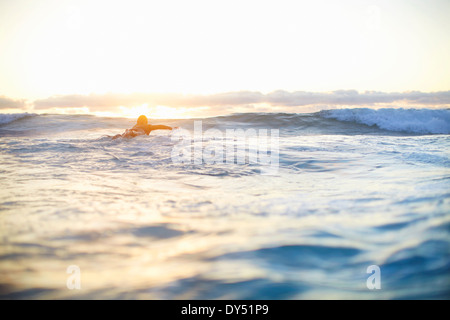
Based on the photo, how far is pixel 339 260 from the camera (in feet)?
6.44

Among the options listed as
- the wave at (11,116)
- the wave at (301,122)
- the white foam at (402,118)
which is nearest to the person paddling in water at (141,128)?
the wave at (301,122)

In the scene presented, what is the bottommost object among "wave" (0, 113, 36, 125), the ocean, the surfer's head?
the ocean

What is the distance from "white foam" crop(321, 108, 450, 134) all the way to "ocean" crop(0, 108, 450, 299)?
11.7 metres

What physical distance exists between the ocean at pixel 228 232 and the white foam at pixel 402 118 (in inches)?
460

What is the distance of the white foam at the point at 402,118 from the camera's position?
1501cm

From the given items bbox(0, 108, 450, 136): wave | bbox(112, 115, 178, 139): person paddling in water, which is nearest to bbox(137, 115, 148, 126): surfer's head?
bbox(112, 115, 178, 139): person paddling in water

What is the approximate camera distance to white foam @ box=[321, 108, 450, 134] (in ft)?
49.2

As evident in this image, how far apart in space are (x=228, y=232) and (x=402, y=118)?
55.8 ft

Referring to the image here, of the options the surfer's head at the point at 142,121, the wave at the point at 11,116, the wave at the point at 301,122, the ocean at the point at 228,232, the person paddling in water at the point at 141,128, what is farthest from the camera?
the wave at the point at 11,116

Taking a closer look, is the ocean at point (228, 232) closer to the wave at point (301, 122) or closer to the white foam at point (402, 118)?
the wave at point (301, 122)

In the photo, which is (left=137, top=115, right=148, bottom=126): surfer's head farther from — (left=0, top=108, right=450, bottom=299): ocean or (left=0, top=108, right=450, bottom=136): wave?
(left=0, top=108, right=450, bottom=299): ocean
